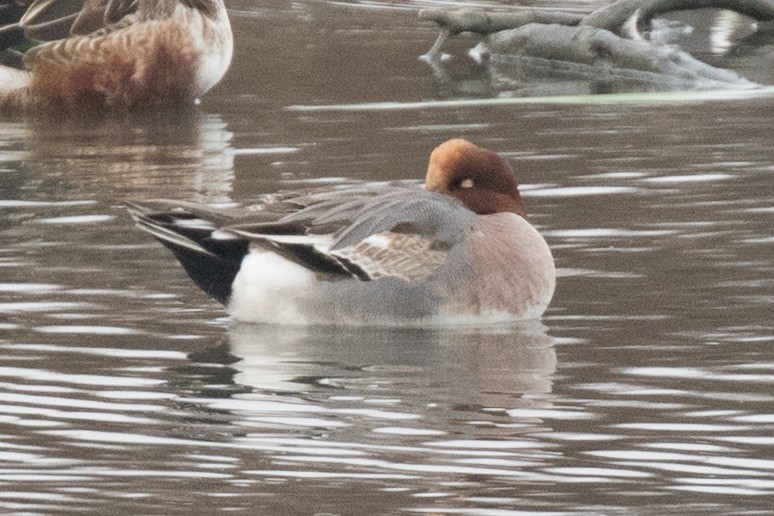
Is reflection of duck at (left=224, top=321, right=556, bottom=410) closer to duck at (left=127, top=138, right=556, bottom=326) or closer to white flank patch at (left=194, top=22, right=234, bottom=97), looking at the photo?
duck at (left=127, top=138, right=556, bottom=326)

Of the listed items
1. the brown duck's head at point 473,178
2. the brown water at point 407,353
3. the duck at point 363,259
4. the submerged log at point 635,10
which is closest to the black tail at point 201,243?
the duck at point 363,259

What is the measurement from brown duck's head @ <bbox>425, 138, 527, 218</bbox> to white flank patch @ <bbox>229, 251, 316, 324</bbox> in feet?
2.30

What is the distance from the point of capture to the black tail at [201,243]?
7.67 meters

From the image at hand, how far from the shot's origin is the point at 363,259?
7.58m

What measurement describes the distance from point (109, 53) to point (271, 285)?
19.7 feet

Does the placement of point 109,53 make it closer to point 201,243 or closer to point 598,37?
point 598,37

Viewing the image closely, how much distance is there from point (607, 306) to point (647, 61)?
629 cm

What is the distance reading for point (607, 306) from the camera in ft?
25.9

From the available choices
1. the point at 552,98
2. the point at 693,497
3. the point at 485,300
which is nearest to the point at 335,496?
the point at 693,497

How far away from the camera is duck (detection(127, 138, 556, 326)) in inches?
298

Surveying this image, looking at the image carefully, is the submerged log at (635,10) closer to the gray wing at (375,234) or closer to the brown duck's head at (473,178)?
the brown duck's head at (473,178)

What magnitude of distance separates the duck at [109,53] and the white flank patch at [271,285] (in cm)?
579

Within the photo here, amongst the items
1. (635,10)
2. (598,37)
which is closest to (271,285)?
(598,37)

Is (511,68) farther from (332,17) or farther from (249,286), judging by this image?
(249,286)
